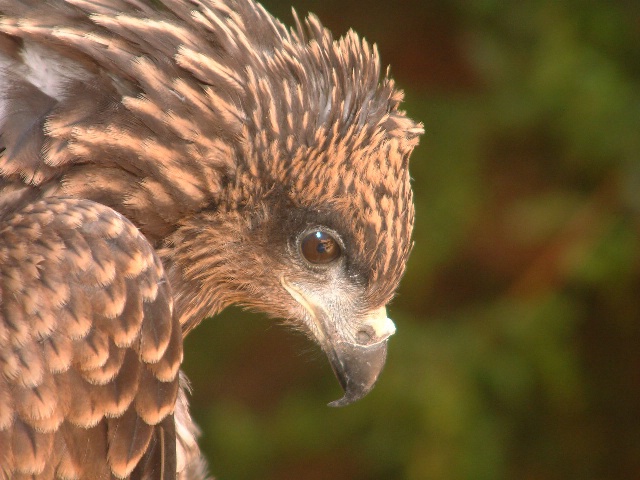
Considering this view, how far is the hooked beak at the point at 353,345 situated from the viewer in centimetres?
248

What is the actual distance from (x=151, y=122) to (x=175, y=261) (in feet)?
1.15

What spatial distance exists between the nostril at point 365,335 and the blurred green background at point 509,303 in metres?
1.07

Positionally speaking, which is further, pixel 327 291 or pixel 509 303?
pixel 509 303

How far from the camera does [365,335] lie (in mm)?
2500

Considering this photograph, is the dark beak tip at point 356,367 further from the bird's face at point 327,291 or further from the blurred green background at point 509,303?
the blurred green background at point 509,303

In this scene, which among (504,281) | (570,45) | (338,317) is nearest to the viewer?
(338,317)

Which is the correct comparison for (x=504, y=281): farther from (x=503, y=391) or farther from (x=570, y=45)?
(x=570, y=45)

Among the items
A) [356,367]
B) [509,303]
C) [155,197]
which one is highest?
[155,197]

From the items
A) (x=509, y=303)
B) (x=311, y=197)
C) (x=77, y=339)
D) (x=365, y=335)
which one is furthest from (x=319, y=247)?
(x=509, y=303)

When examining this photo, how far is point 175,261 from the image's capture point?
2254mm

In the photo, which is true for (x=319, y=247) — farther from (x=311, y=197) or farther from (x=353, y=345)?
(x=353, y=345)

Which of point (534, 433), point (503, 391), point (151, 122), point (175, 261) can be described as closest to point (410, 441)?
point (503, 391)

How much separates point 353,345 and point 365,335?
41 millimetres

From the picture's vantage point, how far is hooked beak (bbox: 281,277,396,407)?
2480mm
